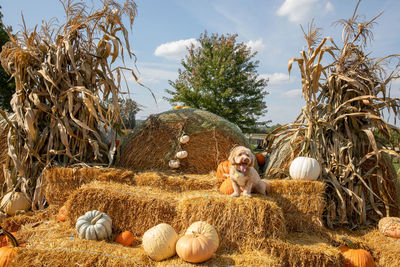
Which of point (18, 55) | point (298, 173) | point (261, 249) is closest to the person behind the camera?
point (261, 249)

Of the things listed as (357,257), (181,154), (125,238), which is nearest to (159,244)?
(125,238)

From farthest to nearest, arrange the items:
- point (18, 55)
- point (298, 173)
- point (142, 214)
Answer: point (18, 55) → point (298, 173) → point (142, 214)

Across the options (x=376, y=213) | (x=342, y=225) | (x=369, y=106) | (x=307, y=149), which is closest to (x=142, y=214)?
(x=307, y=149)

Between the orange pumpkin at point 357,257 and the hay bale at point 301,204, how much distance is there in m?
0.39

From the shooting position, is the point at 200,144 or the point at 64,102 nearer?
the point at 64,102

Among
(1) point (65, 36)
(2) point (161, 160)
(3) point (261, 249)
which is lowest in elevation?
(3) point (261, 249)

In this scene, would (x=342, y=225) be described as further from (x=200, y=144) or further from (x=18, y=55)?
(x=18, y=55)

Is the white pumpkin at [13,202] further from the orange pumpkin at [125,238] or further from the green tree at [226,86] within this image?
the green tree at [226,86]

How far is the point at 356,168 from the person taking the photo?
3.96m

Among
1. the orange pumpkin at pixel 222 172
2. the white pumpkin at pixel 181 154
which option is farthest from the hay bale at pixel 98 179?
the white pumpkin at pixel 181 154

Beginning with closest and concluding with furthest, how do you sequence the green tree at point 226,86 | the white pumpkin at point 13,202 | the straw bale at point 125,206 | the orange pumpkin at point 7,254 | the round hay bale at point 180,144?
the orange pumpkin at point 7,254, the straw bale at point 125,206, the white pumpkin at point 13,202, the round hay bale at point 180,144, the green tree at point 226,86

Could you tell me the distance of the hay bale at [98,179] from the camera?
360cm

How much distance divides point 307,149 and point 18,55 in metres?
4.66

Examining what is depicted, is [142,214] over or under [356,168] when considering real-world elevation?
under
